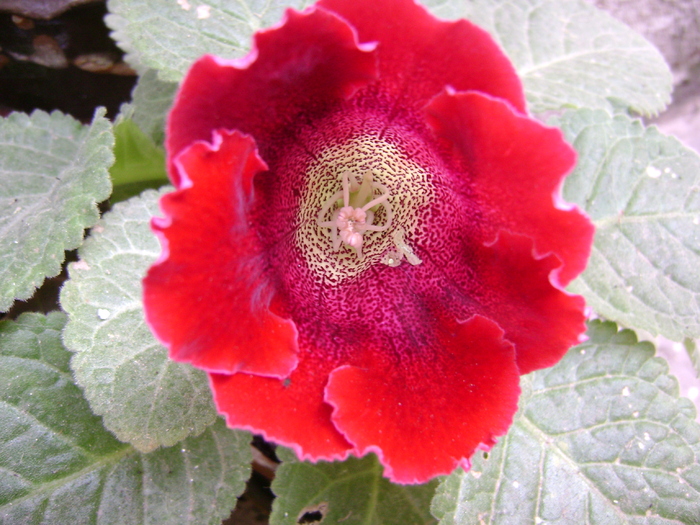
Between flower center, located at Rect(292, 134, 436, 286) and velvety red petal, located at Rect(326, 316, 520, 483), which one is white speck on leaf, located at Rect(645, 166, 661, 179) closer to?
flower center, located at Rect(292, 134, 436, 286)

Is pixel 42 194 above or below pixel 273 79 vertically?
below

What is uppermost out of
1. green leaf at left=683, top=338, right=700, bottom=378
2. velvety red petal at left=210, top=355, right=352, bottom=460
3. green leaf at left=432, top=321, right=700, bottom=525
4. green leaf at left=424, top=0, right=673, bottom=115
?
green leaf at left=424, top=0, right=673, bottom=115

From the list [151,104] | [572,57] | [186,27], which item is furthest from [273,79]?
[572,57]

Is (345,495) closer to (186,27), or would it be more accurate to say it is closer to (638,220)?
(638,220)

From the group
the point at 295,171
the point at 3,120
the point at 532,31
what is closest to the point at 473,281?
the point at 295,171

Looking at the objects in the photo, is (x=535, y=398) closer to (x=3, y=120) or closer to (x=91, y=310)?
(x=91, y=310)

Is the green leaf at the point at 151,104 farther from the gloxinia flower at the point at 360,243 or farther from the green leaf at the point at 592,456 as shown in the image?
the green leaf at the point at 592,456

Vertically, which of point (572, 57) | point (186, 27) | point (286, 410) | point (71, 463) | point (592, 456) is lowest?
point (71, 463)

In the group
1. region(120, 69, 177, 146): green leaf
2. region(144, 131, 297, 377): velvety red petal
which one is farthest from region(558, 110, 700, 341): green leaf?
region(120, 69, 177, 146): green leaf
